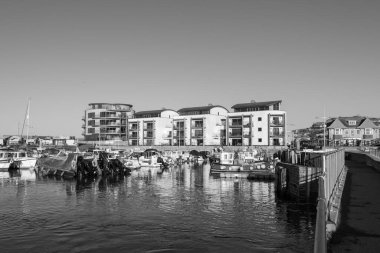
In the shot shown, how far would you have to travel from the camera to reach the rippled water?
19.5 metres

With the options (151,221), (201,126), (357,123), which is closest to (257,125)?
(201,126)

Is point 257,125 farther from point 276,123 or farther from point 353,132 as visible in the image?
point 353,132

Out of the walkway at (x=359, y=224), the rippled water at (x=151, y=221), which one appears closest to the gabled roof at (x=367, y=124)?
the rippled water at (x=151, y=221)

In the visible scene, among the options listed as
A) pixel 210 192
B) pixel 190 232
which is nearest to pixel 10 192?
pixel 210 192

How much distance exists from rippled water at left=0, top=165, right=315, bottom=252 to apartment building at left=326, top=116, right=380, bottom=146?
106678 mm

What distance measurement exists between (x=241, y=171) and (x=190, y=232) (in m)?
34.6

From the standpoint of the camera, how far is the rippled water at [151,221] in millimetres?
19453

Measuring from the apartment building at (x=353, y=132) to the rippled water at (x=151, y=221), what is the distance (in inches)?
4200

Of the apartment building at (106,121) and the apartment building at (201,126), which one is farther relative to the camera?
the apartment building at (106,121)

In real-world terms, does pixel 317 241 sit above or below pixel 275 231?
above

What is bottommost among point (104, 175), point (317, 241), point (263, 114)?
point (104, 175)

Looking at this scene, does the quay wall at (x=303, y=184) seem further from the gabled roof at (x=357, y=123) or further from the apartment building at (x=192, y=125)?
the gabled roof at (x=357, y=123)

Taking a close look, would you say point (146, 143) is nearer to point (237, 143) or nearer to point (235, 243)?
point (237, 143)

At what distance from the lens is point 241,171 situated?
5562 centimetres
